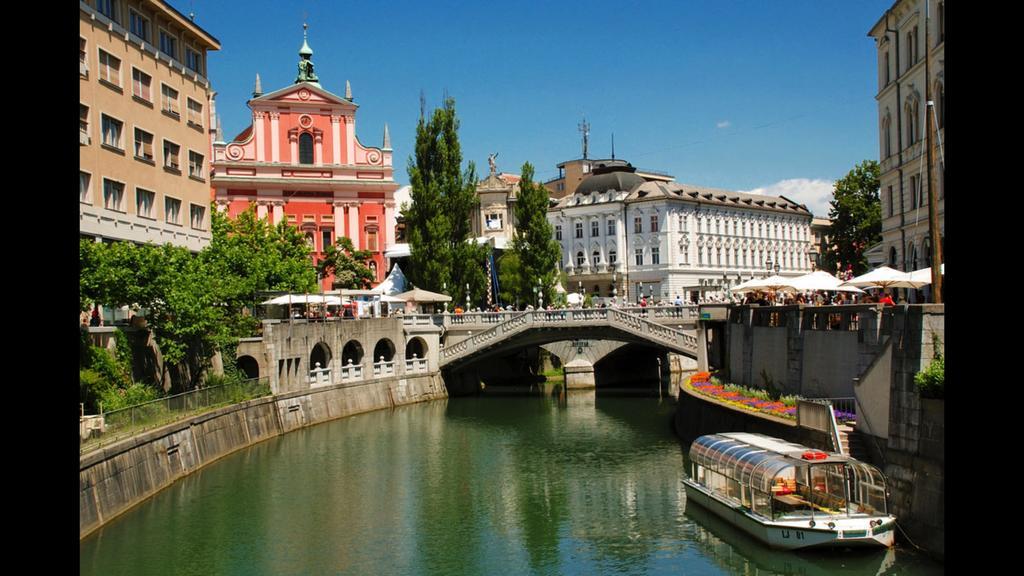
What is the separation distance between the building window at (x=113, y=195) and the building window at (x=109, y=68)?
14.0ft

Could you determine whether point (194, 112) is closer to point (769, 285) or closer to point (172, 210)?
point (172, 210)

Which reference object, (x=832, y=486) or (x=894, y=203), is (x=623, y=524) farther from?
(x=894, y=203)

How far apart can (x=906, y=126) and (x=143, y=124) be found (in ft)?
123

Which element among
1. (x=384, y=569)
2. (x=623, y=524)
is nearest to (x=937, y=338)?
(x=623, y=524)

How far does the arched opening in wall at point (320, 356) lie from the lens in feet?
192

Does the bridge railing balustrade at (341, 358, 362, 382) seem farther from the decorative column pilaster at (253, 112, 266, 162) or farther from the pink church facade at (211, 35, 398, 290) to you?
the decorative column pilaster at (253, 112, 266, 162)

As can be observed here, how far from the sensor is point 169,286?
41.0 metres

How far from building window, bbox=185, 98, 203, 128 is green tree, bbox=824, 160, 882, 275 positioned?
190 feet

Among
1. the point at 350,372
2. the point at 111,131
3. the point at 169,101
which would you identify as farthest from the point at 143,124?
the point at 350,372

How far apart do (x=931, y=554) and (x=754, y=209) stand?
9739cm

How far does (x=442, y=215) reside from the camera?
74750 mm

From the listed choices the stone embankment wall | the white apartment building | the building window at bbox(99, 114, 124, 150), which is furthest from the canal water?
the white apartment building

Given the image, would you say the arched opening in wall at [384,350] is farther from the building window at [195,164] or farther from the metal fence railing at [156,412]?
the building window at [195,164]

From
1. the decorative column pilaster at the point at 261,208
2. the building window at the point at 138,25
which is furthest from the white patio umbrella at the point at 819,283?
the decorative column pilaster at the point at 261,208
